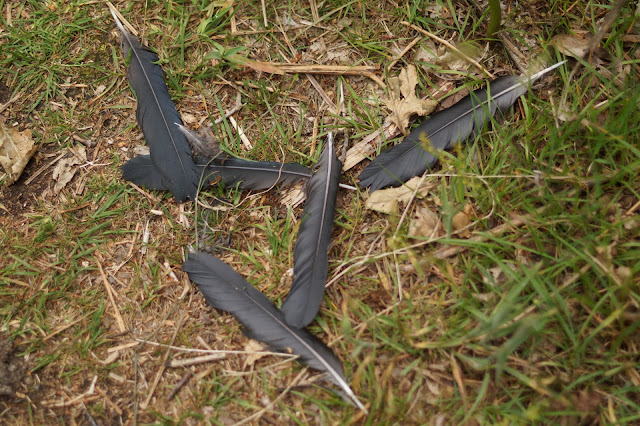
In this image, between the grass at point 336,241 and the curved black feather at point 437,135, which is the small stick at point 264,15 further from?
the curved black feather at point 437,135

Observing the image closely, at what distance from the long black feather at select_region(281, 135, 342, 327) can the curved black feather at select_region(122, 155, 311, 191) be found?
113 millimetres

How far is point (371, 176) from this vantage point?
223 cm

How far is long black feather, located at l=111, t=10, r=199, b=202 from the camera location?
2273 millimetres

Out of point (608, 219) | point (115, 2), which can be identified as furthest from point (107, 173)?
point (608, 219)

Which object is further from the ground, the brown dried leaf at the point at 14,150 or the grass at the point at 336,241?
the brown dried leaf at the point at 14,150

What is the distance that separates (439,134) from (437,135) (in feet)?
0.04

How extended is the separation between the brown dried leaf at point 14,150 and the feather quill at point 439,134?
175cm

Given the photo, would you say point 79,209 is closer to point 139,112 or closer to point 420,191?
point 139,112

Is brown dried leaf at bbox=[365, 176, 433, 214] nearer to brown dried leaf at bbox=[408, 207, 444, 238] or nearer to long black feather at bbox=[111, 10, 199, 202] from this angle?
brown dried leaf at bbox=[408, 207, 444, 238]

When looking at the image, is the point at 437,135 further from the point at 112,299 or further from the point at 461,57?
the point at 112,299

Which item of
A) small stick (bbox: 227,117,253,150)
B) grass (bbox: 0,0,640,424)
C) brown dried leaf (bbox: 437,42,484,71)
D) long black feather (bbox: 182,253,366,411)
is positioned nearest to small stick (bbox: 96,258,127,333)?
grass (bbox: 0,0,640,424)

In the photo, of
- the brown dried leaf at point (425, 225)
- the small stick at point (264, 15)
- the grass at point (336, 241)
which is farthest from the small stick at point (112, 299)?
the small stick at point (264, 15)

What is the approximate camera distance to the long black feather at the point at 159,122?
7.46ft

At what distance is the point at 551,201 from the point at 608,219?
26 cm
